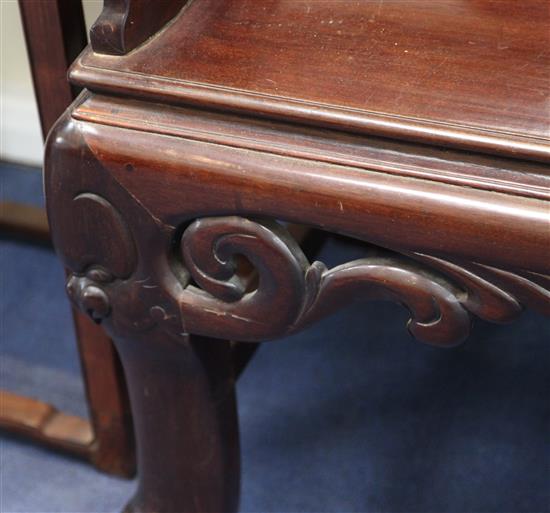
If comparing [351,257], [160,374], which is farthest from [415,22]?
[351,257]

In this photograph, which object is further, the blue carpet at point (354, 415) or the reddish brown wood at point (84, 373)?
the blue carpet at point (354, 415)

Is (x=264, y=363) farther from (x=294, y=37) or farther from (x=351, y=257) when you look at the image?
(x=294, y=37)

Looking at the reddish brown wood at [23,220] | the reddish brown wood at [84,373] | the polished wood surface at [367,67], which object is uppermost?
the polished wood surface at [367,67]

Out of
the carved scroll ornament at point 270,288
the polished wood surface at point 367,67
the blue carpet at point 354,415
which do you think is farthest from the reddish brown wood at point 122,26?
the blue carpet at point 354,415

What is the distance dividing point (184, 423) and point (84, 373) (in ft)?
0.86

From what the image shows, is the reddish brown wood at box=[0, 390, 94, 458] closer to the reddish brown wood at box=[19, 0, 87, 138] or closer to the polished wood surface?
the reddish brown wood at box=[19, 0, 87, 138]

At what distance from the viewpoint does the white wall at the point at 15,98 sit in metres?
0.81

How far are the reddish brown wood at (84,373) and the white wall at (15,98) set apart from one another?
0.10 metres

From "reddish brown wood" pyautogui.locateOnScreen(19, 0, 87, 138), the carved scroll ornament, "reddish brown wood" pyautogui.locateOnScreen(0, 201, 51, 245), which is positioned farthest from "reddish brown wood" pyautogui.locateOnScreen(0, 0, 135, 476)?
"reddish brown wood" pyautogui.locateOnScreen(0, 201, 51, 245)

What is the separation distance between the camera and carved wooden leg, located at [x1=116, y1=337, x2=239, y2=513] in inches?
25.6

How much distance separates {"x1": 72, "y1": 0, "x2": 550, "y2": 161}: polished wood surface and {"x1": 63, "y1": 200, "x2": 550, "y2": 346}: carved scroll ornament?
0.07 m

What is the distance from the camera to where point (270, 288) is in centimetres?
55

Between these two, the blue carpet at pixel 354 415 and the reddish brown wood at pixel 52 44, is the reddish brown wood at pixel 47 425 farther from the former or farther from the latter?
the reddish brown wood at pixel 52 44

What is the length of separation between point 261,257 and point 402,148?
11cm
